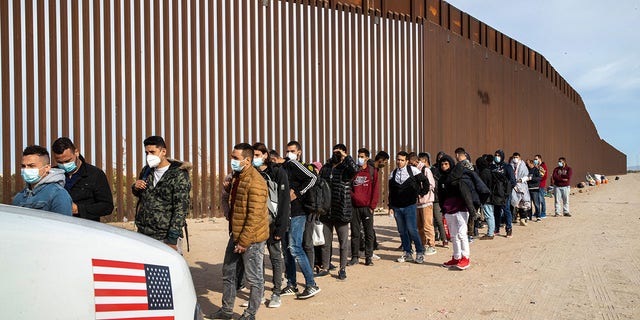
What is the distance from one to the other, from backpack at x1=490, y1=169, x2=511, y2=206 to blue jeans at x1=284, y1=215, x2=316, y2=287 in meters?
5.74

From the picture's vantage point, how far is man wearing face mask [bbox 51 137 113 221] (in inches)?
186

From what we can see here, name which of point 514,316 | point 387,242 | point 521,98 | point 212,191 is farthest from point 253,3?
point 521,98

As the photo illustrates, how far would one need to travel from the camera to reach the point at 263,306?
566 centimetres

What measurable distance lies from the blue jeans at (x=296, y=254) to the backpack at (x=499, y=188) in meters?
5.74

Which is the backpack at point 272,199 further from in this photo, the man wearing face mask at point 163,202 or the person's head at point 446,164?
the person's head at point 446,164

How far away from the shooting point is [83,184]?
4.75 m

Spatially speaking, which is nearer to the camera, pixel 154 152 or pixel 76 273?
pixel 76 273

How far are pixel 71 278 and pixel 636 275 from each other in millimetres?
7054

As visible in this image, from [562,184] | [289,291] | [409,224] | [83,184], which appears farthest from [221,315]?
[562,184]

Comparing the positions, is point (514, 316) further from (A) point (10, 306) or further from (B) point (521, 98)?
(B) point (521, 98)

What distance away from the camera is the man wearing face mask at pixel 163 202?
4609 millimetres

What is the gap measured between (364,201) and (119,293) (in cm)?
580

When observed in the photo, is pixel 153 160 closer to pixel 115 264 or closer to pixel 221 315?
pixel 221 315

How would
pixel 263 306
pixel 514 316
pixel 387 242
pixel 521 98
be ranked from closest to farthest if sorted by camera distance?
1. pixel 514 316
2. pixel 263 306
3. pixel 387 242
4. pixel 521 98
